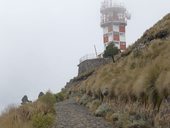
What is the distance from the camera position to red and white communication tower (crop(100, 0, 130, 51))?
81500mm

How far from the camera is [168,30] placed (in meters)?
31.7

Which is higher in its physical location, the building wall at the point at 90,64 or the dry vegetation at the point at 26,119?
the building wall at the point at 90,64

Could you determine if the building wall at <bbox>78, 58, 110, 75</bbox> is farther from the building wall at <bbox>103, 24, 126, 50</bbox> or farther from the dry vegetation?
the dry vegetation

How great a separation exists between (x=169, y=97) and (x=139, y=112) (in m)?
2.61

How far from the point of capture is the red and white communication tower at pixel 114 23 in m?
81.5

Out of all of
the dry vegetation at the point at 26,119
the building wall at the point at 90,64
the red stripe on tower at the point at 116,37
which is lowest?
the dry vegetation at the point at 26,119

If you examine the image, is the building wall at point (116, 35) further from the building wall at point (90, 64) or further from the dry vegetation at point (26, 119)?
the dry vegetation at point (26, 119)

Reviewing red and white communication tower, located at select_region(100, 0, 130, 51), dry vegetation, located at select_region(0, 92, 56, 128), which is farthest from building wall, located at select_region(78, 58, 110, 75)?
dry vegetation, located at select_region(0, 92, 56, 128)

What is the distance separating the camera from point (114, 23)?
85375 millimetres

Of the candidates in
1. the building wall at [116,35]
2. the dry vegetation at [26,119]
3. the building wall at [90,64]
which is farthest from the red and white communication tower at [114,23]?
the dry vegetation at [26,119]

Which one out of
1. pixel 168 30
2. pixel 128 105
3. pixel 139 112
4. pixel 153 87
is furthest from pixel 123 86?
pixel 168 30

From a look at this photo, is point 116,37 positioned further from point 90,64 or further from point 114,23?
point 90,64

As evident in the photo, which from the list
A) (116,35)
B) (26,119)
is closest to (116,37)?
(116,35)

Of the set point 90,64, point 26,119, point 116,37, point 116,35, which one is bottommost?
point 26,119
